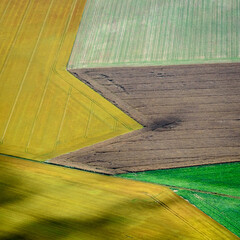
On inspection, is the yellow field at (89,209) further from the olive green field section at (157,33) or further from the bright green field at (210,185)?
the olive green field section at (157,33)

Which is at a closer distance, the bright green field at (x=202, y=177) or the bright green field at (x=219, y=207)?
the bright green field at (x=219, y=207)

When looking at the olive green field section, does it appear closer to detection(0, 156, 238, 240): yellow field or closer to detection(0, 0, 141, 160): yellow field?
detection(0, 0, 141, 160): yellow field

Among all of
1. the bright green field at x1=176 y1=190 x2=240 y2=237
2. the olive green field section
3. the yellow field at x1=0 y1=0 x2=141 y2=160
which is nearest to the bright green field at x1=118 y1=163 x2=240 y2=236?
the bright green field at x1=176 y1=190 x2=240 y2=237

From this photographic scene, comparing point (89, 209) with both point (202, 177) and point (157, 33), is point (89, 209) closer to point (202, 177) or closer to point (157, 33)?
point (202, 177)

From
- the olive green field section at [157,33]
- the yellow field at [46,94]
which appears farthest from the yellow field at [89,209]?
the olive green field section at [157,33]

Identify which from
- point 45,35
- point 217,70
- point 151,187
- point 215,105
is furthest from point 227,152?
point 45,35

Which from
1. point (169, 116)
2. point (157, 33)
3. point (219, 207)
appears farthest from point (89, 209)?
point (157, 33)

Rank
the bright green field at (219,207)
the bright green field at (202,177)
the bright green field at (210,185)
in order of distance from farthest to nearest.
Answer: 1. the bright green field at (202,177)
2. the bright green field at (210,185)
3. the bright green field at (219,207)
